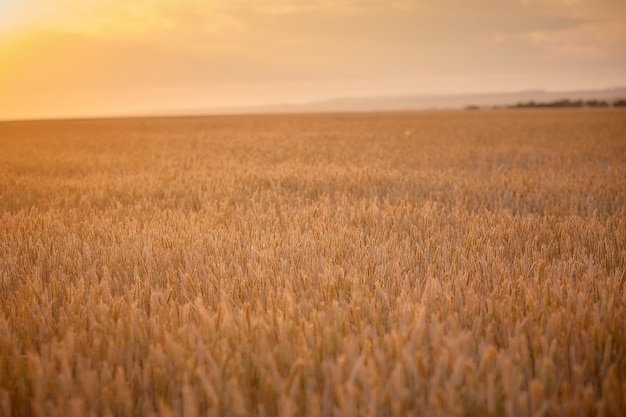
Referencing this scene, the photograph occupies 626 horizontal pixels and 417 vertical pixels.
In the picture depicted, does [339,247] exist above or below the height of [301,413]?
above

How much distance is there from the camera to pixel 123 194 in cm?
513

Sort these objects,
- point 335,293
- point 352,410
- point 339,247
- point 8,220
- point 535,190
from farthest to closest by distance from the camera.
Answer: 1. point 535,190
2. point 8,220
3. point 339,247
4. point 335,293
5. point 352,410

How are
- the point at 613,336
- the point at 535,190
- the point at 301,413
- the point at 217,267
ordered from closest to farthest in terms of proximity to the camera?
the point at 301,413
the point at 613,336
the point at 217,267
the point at 535,190

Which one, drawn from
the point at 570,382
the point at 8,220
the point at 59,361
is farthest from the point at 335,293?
the point at 8,220

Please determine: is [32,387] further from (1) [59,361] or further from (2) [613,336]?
(2) [613,336]

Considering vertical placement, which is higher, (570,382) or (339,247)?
(339,247)

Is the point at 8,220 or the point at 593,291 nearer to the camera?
the point at 593,291

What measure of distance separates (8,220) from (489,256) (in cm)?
383

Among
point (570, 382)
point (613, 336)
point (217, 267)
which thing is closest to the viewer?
point (570, 382)

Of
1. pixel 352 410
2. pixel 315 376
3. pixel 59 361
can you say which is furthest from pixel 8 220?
pixel 352 410

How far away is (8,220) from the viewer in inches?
146

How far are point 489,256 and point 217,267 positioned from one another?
4.77ft

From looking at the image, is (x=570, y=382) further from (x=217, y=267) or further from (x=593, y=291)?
(x=217, y=267)

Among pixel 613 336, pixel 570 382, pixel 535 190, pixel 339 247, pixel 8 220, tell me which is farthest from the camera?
pixel 535 190
